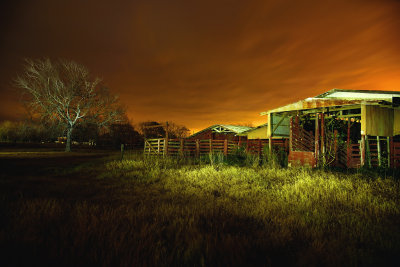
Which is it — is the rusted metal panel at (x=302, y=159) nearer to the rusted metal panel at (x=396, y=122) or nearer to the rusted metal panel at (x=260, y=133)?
the rusted metal panel at (x=396, y=122)

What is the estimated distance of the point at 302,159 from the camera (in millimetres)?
10008

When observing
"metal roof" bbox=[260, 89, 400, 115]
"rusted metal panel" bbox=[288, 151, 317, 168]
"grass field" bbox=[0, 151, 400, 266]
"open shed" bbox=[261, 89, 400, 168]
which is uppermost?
→ "metal roof" bbox=[260, 89, 400, 115]

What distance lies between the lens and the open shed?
8727 mm

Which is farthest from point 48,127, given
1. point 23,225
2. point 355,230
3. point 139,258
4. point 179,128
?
point 179,128

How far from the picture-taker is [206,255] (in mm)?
2051

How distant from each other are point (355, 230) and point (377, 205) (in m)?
1.42

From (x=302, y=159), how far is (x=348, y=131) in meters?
2.66

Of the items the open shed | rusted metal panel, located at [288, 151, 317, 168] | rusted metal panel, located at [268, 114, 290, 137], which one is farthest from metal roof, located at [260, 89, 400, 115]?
rusted metal panel, located at [288, 151, 317, 168]

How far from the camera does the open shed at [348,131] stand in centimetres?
873

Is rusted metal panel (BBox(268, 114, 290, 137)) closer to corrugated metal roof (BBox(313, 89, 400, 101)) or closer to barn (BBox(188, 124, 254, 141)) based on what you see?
corrugated metal roof (BBox(313, 89, 400, 101))

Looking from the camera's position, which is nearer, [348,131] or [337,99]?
[337,99]

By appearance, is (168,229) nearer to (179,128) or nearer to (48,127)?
(48,127)

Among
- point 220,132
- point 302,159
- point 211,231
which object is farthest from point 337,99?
point 220,132

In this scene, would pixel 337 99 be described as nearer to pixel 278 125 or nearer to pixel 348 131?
pixel 348 131
